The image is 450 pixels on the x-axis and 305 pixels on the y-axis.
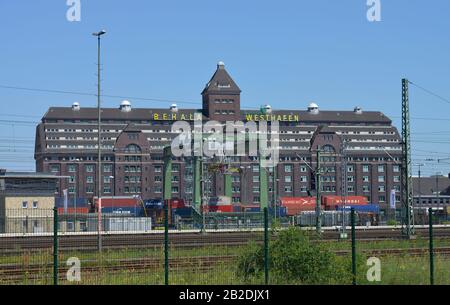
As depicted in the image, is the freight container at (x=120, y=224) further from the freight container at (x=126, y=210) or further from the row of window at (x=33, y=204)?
the freight container at (x=126, y=210)

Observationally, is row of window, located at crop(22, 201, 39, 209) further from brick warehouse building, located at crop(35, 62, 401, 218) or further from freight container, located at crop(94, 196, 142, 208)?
brick warehouse building, located at crop(35, 62, 401, 218)

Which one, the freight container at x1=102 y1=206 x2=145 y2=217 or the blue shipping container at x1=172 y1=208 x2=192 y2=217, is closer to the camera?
the blue shipping container at x1=172 y1=208 x2=192 y2=217

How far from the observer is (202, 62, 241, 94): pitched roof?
15305 cm

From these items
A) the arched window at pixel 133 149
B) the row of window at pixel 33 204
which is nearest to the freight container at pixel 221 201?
the row of window at pixel 33 204

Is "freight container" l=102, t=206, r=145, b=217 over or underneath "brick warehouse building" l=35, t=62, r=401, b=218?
underneath

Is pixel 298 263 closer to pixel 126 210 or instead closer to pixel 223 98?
pixel 126 210

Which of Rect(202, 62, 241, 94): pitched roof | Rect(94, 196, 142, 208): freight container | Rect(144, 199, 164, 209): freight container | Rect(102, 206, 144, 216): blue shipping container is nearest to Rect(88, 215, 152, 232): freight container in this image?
Rect(144, 199, 164, 209): freight container

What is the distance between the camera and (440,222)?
3590 inches

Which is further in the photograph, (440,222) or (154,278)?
(440,222)

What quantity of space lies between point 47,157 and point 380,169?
2570 inches

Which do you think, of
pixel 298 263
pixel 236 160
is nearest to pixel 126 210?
pixel 236 160
